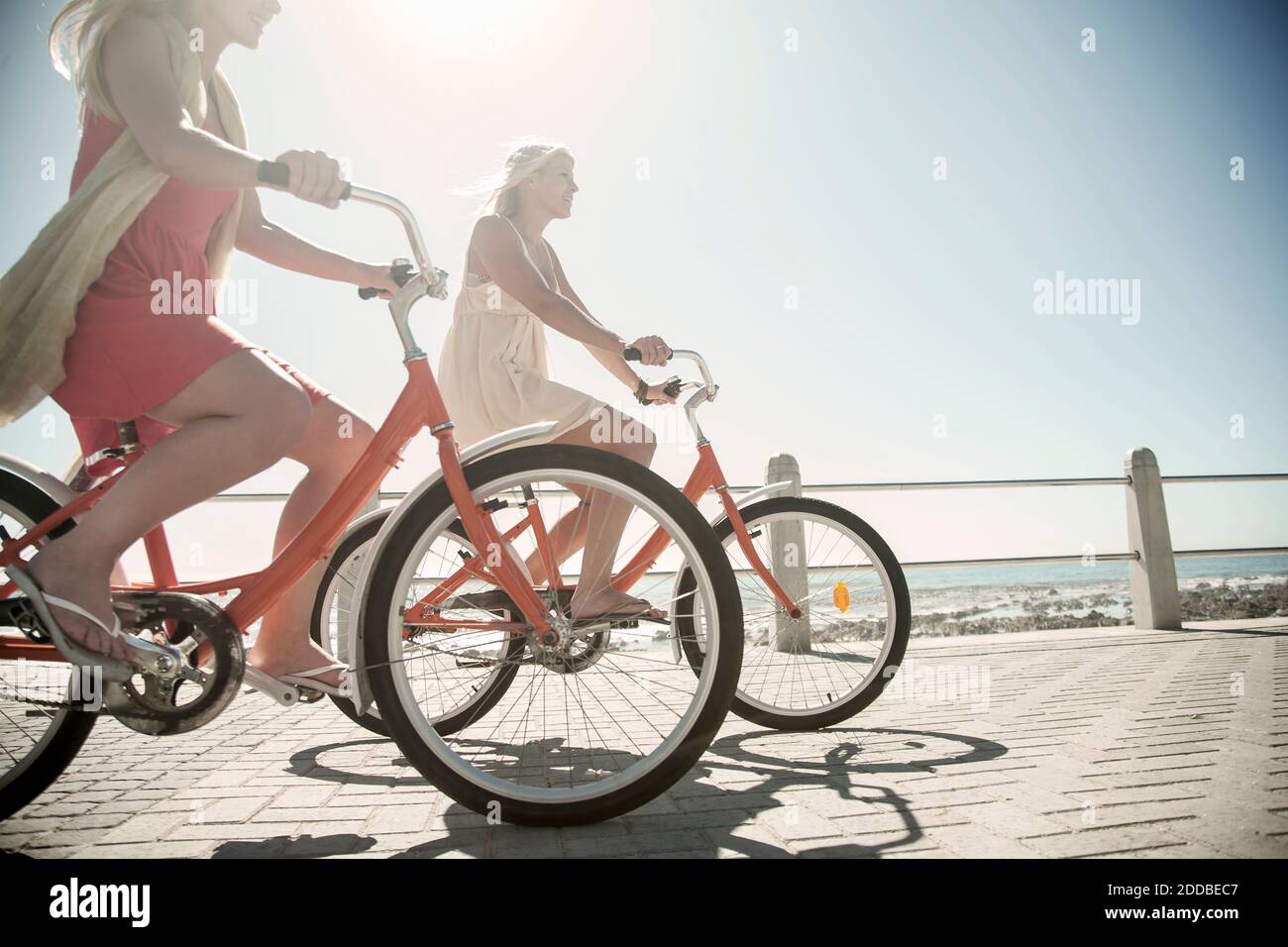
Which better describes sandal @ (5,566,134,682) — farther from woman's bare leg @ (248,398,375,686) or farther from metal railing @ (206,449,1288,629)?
metal railing @ (206,449,1288,629)

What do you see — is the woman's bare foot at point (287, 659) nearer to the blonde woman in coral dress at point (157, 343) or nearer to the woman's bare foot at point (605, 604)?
the blonde woman in coral dress at point (157, 343)

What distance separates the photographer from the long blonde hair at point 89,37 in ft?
6.48

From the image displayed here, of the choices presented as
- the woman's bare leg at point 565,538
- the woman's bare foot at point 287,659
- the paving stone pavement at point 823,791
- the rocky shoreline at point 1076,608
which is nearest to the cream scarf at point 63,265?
the woman's bare foot at point 287,659

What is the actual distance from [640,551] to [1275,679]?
3.25 m

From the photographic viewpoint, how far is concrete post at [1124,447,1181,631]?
6.50 metres

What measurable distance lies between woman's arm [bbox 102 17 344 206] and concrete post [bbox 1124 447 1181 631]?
6.85 meters

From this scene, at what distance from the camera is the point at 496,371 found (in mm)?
3014

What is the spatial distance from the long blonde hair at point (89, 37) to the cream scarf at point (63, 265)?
0.22 feet

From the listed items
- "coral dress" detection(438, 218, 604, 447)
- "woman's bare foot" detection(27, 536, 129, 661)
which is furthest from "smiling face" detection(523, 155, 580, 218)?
"woman's bare foot" detection(27, 536, 129, 661)

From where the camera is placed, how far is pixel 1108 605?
3731 centimetres

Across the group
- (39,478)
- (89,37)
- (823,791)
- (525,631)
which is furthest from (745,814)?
(89,37)

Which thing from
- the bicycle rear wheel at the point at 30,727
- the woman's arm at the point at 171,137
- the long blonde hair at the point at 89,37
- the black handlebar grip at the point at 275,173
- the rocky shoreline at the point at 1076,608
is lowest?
the rocky shoreline at the point at 1076,608
